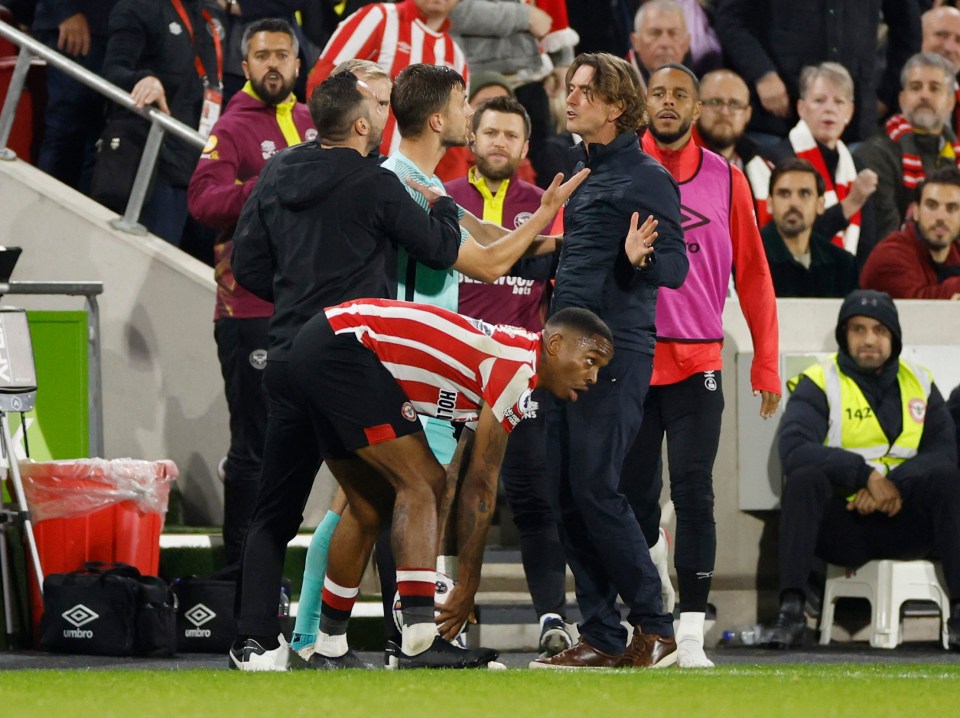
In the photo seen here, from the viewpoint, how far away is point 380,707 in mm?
4570

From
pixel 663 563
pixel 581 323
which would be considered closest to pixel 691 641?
pixel 663 563

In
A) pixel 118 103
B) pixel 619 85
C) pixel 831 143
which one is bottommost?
pixel 619 85

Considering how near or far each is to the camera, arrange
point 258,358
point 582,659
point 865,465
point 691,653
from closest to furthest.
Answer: point 582,659 < point 691,653 < point 258,358 < point 865,465

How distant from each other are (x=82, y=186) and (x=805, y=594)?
4.33 metres

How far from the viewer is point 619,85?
623cm

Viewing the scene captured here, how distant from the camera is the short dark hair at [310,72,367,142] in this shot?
5.88 meters

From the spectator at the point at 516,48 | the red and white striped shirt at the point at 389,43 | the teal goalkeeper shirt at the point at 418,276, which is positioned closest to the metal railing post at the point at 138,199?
the red and white striped shirt at the point at 389,43

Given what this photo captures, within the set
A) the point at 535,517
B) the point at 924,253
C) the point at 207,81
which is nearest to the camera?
the point at 535,517

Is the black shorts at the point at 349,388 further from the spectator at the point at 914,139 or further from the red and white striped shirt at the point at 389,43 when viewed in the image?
the spectator at the point at 914,139

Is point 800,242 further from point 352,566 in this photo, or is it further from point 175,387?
point 352,566

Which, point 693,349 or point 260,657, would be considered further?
point 693,349

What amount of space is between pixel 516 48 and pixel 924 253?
2.43 metres

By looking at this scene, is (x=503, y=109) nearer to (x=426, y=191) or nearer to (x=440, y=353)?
(x=426, y=191)

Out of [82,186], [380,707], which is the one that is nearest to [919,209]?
[82,186]
